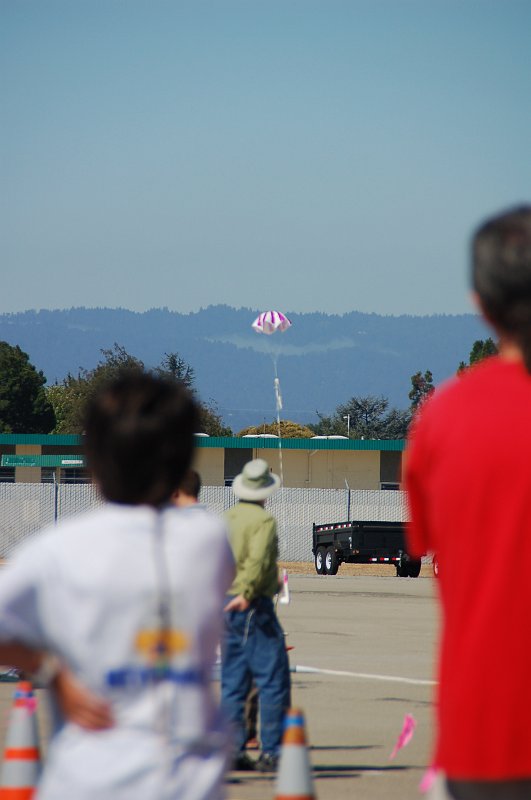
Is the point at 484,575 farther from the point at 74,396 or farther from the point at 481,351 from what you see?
the point at 74,396

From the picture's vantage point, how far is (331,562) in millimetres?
37719

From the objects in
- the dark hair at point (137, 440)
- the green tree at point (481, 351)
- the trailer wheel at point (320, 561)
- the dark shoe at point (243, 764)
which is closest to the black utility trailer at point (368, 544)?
the trailer wheel at point (320, 561)

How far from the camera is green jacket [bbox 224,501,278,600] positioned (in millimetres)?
8539

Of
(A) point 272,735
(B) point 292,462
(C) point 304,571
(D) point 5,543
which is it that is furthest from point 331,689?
(B) point 292,462

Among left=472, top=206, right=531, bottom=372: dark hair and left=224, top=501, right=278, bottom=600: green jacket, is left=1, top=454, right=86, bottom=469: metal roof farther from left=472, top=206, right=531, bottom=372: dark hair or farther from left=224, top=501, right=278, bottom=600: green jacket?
left=472, top=206, right=531, bottom=372: dark hair

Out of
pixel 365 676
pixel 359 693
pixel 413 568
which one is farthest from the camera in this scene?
pixel 413 568

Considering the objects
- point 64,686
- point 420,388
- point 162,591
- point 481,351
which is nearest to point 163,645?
point 162,591

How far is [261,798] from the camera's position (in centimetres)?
779

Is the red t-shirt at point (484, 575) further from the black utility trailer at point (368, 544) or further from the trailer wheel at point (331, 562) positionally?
the trailer wheel at point (331, 562)

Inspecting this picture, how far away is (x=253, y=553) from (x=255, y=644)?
1.76 ft

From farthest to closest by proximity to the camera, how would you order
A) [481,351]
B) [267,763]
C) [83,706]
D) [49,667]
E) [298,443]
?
[481,351]
[298,443]
[267,763]
[49,667]
[83,706]

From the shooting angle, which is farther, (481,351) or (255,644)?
(481,351)

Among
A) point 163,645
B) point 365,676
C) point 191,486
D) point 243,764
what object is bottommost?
point 365,676

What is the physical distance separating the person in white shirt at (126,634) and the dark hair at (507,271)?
0.81 metres
